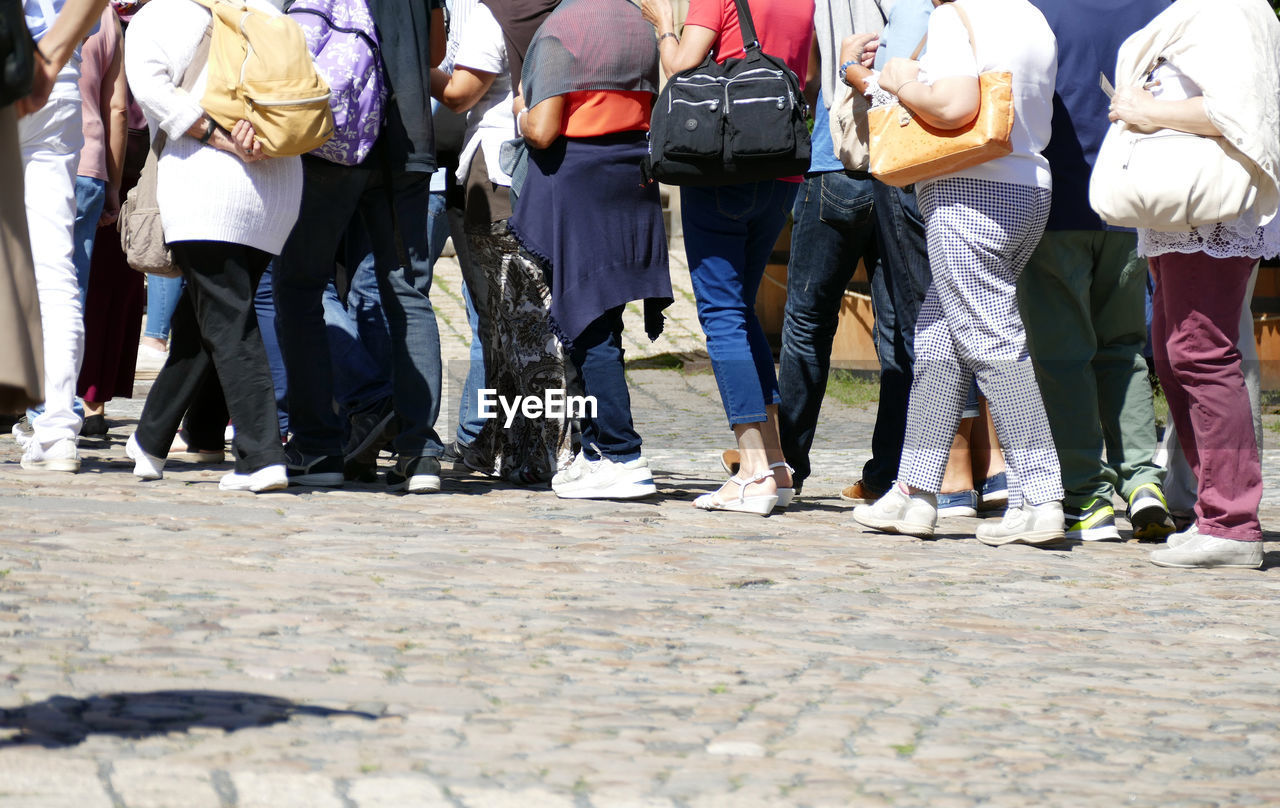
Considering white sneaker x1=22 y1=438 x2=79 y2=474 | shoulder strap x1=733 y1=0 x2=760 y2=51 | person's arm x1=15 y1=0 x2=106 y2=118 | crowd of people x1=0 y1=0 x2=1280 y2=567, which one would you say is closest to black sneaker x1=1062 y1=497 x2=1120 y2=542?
crowd of people x1=0 y1=0 x2=1280 y2=567

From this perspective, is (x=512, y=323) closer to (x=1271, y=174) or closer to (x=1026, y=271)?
(x=1026, y=271)

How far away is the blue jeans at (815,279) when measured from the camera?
6.25 metres

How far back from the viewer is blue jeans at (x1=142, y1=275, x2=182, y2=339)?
823 cm

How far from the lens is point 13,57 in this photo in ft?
10.2

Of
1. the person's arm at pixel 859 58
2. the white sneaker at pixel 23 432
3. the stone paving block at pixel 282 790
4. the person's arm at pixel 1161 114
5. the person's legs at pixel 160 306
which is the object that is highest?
the person's arm at pixel 859 58

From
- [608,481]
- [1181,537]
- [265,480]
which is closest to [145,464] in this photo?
[265,480]

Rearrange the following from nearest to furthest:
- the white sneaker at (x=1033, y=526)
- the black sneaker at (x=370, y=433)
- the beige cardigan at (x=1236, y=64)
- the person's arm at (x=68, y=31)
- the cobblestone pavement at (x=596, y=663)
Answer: the cobblestone pavement at (x=596, y=663)
the person's arm at (x=68, y=31)
the beige cardigan at (x=1236, y=64)
the white sneaker at (x=1033, y=526)
the black sneaker at (x=370, y=433)

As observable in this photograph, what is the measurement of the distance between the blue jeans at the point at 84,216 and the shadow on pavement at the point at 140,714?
4.64 metres

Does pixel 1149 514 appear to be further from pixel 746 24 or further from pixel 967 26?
pixel 746 24

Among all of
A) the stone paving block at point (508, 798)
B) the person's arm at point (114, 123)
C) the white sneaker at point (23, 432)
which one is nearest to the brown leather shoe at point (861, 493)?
the white sneaker at point (23, 432)

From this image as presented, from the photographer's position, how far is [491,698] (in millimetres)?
3400

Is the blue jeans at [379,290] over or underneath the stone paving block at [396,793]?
over

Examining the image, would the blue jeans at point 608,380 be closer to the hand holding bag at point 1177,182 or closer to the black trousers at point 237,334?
the black trousers at point 237,334

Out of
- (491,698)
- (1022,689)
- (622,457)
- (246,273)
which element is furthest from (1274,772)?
(246,273)
